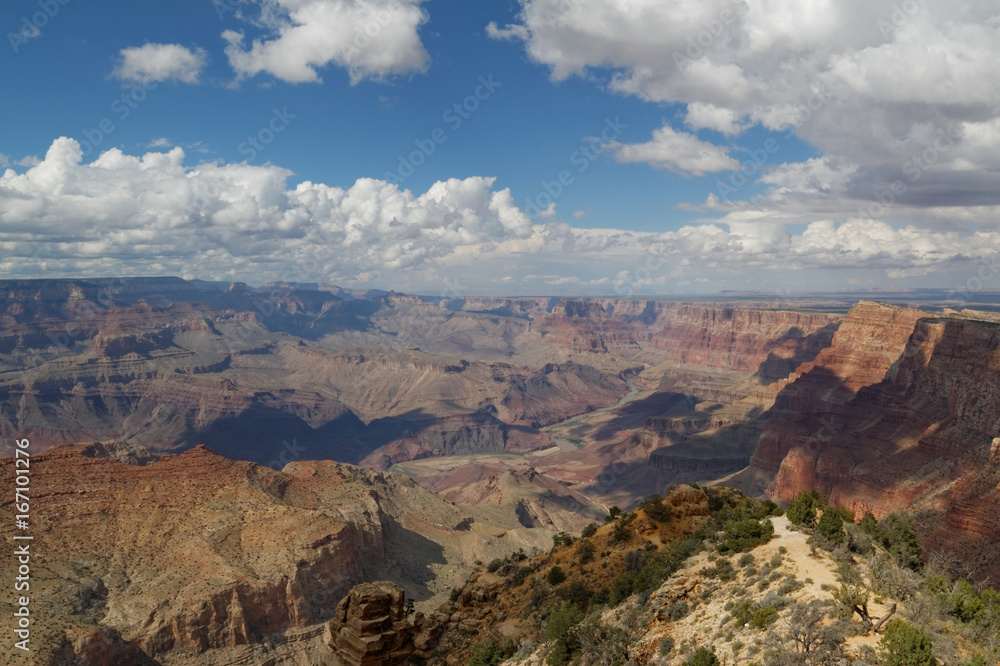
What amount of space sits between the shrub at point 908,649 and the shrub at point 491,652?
63.0 feet

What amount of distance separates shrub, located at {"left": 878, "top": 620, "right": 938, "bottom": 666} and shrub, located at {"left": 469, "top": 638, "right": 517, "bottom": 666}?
19.2 m

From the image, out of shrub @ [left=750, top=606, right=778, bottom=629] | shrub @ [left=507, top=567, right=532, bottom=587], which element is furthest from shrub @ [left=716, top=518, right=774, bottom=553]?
shrub @ [left=507, top=567, right=532, bottom=587]

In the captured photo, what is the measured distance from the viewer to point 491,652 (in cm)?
3070

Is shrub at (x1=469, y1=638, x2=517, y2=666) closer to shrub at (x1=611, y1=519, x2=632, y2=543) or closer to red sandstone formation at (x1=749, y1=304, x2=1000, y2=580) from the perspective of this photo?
shrub at (x1=611, y1=519, x2=632, y2=543)

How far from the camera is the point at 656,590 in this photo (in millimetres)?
27000

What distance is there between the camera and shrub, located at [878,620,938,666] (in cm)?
1557

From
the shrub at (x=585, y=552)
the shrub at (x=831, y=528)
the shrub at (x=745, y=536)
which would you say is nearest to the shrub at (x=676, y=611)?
the shrub at (x=745, y=536)

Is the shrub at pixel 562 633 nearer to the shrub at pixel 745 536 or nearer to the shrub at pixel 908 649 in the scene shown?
the shrub at pixel 745 536

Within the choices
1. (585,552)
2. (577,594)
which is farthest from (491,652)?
(585,552)

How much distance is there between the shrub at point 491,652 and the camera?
98.8 ft

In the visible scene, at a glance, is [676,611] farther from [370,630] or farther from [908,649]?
[370,630]

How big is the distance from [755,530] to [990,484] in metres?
60.0

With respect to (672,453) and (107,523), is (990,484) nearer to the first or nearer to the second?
(107,523)

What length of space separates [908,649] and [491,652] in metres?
20.5
